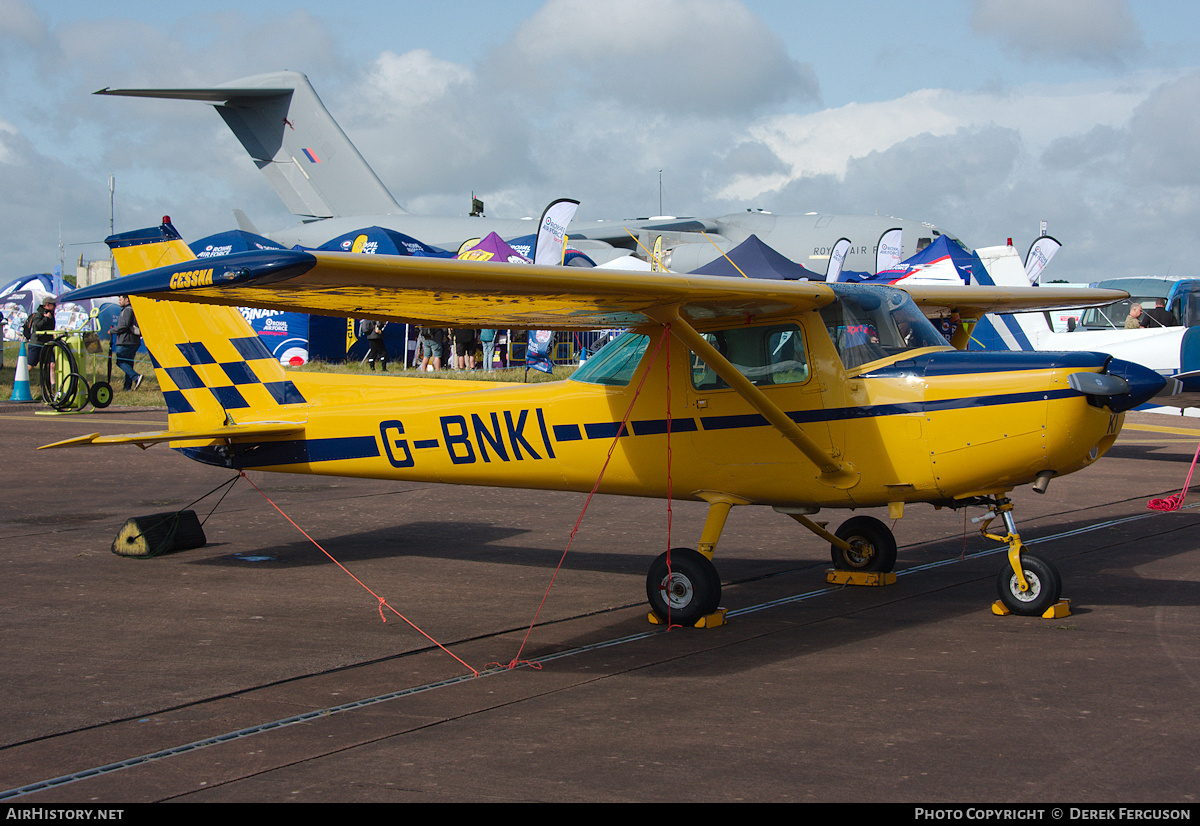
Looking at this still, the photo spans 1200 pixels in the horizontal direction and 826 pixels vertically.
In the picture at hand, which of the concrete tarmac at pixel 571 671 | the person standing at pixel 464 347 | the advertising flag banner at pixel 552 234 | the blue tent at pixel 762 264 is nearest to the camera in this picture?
the concrete tarmac at pixel 571 671

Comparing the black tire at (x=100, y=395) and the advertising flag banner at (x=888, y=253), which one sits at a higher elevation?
the advertising flag banner at (x=888, y=253)

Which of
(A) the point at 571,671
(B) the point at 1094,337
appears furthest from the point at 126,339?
(A) the point at 571,671

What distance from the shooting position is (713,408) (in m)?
6.79

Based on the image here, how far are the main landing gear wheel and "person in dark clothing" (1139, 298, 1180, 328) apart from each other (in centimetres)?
Answer: 1896

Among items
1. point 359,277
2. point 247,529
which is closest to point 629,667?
point 359,277

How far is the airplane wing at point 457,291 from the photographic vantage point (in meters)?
4.58

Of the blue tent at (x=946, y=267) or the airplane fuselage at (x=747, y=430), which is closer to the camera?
the airplane fuselage at (x=747, y=430)

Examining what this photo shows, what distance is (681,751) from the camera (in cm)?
414

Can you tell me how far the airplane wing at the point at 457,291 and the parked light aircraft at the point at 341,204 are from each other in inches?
1210

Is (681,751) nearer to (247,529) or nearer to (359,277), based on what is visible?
(359,277)

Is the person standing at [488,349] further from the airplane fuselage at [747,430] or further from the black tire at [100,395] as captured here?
the airplane fuselage at [747,430]

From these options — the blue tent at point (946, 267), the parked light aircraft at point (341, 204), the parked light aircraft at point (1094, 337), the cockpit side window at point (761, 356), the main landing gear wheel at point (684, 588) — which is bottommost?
the main landing gear wheel at point (684, 588)

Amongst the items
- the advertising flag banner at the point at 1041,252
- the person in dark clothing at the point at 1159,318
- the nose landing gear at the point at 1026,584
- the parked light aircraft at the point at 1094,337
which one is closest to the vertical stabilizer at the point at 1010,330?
the parked light aircraft at the point at 1094,337

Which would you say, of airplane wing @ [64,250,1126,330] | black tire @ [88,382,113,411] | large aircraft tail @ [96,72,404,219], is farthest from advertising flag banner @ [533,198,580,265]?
large aircraft tail @ [96,72,404,219]
